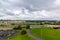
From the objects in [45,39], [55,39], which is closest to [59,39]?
[55,39]

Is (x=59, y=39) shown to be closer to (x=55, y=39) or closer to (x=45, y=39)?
(x=55, y=39)

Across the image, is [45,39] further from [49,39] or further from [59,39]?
[59,39]

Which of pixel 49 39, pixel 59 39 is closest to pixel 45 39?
pixel 49 39
